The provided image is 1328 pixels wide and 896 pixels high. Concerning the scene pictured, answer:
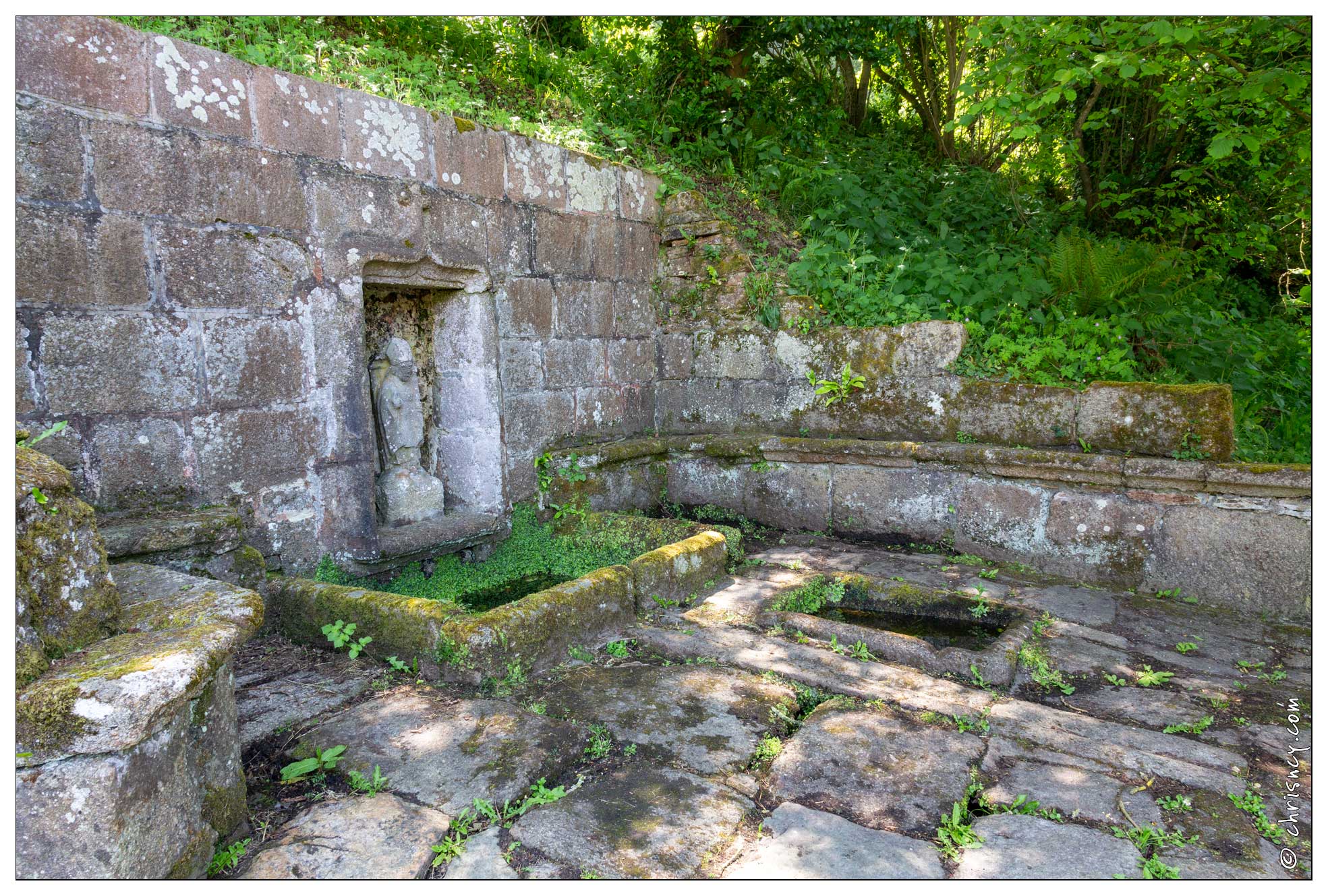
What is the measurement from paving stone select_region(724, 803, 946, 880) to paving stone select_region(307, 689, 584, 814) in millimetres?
723

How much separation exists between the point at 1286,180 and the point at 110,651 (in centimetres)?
785

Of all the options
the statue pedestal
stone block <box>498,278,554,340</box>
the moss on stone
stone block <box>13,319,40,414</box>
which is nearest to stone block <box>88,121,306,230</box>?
stone block <box>13,319,40,414</box>

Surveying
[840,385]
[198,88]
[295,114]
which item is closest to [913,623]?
[840,385]

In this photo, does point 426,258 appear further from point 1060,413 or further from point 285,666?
point 1060,413

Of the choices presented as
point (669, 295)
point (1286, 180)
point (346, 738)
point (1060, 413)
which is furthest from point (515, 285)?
point (1286, 180)

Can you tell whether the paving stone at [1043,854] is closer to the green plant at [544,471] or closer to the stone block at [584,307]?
the green plant at [544,471]

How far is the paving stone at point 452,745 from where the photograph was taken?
2.28 metres

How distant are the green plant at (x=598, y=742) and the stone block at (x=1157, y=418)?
349 centimetres

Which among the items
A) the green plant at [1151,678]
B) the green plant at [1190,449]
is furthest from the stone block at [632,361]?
the green plant at [1151,678]

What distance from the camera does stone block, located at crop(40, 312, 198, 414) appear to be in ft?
9.66

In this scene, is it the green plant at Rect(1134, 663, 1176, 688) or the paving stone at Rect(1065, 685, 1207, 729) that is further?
the green plant at Rect(1134, 663, 1176, 688)

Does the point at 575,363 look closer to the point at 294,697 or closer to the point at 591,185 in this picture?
the point at 591,185

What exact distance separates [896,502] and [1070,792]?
2889 millimetres

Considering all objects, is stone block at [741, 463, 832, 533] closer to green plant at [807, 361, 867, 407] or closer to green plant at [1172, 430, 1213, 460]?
green plant at [807, 361, 867, 407]
